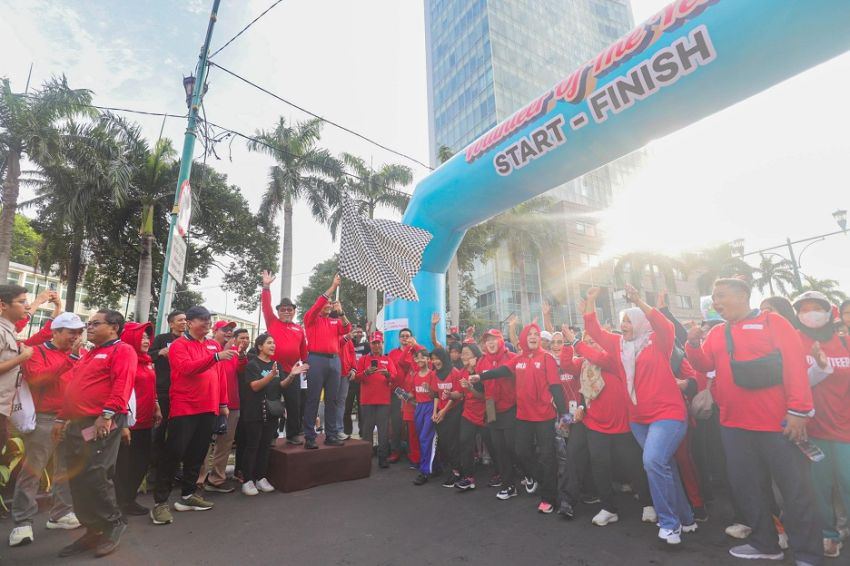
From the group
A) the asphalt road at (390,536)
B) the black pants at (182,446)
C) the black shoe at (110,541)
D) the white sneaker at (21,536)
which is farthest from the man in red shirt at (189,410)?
the white sneaker at (21,536)

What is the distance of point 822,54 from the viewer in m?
4.25

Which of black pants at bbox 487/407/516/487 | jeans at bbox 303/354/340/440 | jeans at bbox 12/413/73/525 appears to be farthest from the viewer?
jeans at bbox 303/354/340/440

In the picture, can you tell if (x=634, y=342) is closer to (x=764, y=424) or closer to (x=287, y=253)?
(x=764, y=424)

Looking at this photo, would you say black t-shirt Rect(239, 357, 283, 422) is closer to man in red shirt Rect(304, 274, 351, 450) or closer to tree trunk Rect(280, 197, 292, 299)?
man in red shirt Rect(304, 274, 351, 450)

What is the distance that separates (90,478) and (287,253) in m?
16.7

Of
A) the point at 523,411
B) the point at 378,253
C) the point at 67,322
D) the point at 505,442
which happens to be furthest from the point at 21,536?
the point at 523,411

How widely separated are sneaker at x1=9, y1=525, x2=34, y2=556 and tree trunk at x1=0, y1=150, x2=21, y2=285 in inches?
611

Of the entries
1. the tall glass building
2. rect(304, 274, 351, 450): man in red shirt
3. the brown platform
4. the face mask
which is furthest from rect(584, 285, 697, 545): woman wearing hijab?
the tall glass building

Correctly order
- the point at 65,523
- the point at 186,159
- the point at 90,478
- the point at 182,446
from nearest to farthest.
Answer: the point at 90,478 → the point at 65,523 → the point at 182,446 → the point at 186,159

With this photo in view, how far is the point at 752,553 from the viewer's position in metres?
3.32

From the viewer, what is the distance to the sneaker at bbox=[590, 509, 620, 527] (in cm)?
407

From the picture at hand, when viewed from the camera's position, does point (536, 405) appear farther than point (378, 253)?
No

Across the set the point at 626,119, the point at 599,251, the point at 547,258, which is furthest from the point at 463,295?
the point at 626,119

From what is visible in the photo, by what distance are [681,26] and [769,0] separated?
2.52ft
